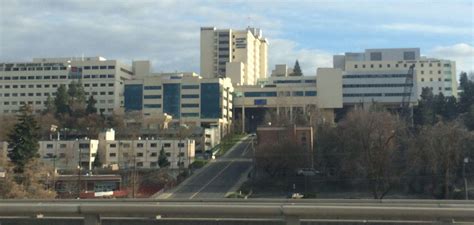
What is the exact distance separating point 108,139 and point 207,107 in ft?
107

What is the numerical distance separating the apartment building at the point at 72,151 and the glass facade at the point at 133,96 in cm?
2976

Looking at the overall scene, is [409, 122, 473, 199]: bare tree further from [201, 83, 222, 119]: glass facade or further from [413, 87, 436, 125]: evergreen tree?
[201, 83, 222, 119]: glass facade

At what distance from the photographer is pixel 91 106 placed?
14025cm

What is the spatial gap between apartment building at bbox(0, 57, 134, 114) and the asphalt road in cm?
5428

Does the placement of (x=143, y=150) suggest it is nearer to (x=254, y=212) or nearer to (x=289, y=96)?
(x=289, y=96)

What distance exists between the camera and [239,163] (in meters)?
97.1

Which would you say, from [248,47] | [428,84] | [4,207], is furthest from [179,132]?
[4,207]

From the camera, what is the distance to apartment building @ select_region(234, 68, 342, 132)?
146 m

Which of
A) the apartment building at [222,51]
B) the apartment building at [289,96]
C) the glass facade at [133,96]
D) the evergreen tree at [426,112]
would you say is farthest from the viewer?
the apartment building at [222,51]

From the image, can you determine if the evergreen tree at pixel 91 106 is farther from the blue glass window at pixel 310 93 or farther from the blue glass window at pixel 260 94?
the blue glass window at pixel 310 93

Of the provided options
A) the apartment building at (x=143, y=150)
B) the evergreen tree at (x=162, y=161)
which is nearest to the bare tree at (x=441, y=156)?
the evergreen tree at (x=162, y=161)

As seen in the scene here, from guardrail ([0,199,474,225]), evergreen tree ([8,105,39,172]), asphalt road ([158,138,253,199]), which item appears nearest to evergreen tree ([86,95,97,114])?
asphalt road ([158,138,253,199])

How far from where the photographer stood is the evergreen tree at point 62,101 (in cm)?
13500

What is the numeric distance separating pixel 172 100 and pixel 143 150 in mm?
29864
